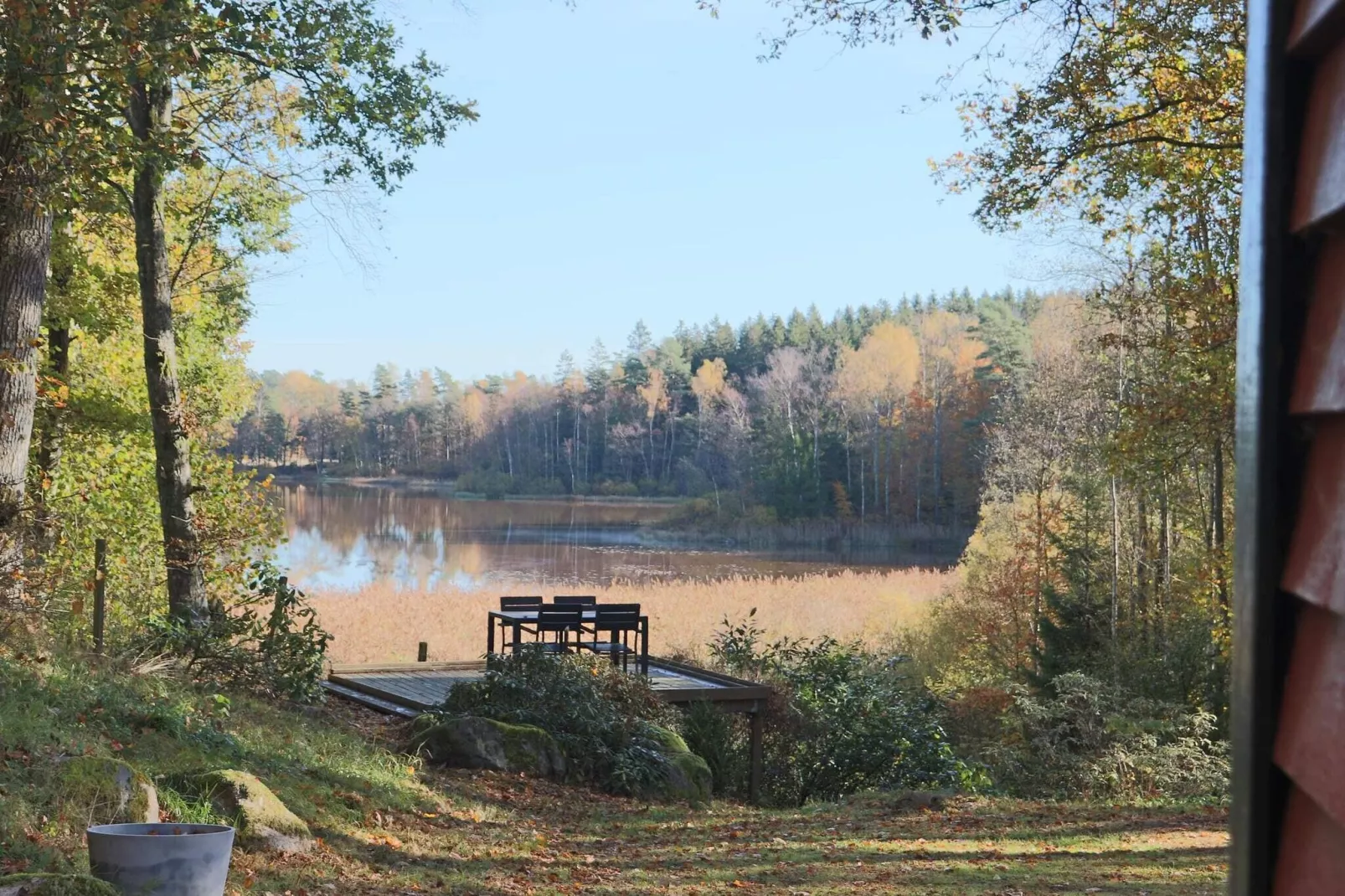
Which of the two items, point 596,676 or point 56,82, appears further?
point 596,676

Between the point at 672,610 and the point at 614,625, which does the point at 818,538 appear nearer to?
the point at 672,610

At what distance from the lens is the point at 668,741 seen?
36.5 feet

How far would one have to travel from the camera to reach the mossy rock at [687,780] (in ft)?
34.3

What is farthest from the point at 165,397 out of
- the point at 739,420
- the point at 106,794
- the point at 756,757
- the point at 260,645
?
the point at 739,420

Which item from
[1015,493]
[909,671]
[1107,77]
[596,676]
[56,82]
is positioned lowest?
[909,671]

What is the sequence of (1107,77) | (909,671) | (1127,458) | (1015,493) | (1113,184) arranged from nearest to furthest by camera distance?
(1107,77) → (1113,184) → (1127,458) → (909,671) → (1015,493)

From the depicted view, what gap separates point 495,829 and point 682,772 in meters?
2.86

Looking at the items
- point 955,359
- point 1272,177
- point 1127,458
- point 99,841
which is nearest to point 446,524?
point 955,359

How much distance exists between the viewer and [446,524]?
58.6 m

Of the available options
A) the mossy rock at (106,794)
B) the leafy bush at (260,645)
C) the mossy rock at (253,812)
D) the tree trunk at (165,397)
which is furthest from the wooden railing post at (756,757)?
the mossy rock at (106,794)

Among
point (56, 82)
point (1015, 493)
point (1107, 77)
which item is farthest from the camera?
point (1015, 493)

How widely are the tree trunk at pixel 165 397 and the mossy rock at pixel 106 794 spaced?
5454 mm

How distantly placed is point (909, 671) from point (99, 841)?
2011 centimetres

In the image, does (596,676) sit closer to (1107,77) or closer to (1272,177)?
(1107,77)
